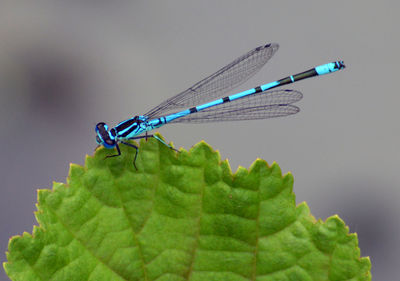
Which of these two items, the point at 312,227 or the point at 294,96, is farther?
the point at 294,96

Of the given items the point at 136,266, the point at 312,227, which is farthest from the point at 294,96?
the point at 136,266

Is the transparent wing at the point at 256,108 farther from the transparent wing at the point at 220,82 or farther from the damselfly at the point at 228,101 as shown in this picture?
the transparent wing at the point at 220,82

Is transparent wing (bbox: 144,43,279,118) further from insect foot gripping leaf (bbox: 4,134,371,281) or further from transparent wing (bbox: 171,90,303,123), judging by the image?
insect foot gripping leaf (bbox: 4,134,371,281)

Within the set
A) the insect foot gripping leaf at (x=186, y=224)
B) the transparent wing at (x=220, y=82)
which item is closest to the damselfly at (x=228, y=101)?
the transparent wing at (x=220, y=82)

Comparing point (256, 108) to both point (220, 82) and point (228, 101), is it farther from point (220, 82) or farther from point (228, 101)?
point (220, 82)

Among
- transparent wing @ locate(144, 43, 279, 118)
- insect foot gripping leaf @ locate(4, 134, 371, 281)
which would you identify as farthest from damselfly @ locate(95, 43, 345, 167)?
insect foot gripping leaf @ locate(4, 134, 371, 281)

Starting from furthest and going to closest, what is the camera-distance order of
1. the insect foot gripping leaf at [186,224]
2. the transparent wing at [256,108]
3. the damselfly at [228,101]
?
the transparent wing at [256,108] < the damselfly at [228,101] < the insect foot gripping leaf at [186,224]

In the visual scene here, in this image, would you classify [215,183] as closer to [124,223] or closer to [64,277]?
[124,223]
